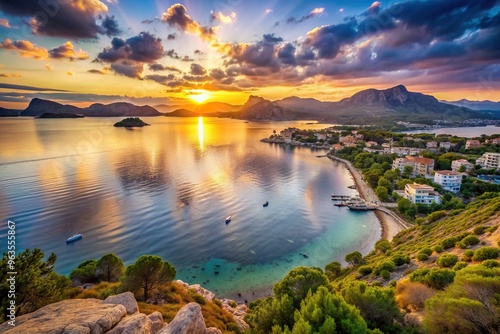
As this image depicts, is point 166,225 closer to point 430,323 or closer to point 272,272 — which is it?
point 272,272

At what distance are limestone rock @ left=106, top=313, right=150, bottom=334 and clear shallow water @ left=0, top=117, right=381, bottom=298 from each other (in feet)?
57.3

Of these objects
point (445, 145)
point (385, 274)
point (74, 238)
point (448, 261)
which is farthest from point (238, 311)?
point (445, 145)

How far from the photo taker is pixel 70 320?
952cm

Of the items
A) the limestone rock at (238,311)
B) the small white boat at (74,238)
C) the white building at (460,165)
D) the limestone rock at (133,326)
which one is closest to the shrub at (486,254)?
the limestone rock at (238,311)

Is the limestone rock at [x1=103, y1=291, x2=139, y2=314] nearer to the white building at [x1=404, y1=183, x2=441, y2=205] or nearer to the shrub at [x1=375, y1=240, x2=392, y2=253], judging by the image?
the shrub at [x1=375, y1=240, x2=392, y2=253]

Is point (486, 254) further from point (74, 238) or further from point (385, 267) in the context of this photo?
A: point (74, 238)

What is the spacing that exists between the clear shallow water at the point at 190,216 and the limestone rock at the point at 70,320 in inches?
704

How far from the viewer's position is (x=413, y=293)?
48.8ft

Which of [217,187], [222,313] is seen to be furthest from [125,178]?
[222,313]

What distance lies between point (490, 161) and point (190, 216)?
3005 inches

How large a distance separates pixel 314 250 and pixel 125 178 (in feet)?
156

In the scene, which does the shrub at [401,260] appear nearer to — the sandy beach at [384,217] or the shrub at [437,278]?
the shrub at [437,278]

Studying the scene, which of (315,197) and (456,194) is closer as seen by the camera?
(456,194)

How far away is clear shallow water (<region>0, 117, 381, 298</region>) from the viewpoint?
3142 cm
